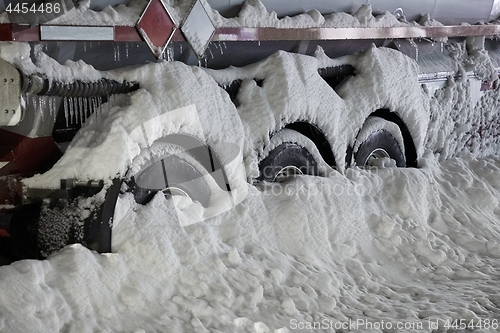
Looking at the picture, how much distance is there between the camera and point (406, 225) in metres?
→ 4.27

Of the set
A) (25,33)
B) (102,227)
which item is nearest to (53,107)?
(25,33)

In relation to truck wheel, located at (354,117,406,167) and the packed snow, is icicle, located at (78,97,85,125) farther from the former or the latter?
truck wheel, located at (354,117,406,167)

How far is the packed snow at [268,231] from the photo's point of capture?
2.76 metres

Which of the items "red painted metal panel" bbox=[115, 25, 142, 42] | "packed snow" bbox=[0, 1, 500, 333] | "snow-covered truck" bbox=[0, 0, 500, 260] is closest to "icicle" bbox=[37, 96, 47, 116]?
"snow-covered truck" bbox=[0, 0, 500, 260]

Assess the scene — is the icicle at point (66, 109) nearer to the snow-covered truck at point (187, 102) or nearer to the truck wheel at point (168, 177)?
the snow-covered truck at point (187, 102)

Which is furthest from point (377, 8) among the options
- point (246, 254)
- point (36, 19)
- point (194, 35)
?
point (36, 19)

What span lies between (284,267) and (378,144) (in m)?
1.79

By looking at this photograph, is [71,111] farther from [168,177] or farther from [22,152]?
[168,177]

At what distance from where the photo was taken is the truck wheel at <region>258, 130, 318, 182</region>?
4016 millimetres

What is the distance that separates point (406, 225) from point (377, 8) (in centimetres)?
152

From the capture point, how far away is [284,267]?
3.38 metres

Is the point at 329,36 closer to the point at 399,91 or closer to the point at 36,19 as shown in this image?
the point at 399,91

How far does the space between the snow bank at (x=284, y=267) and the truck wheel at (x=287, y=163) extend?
0.13 m

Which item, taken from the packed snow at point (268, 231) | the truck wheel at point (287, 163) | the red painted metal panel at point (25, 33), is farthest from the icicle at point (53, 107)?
the truck wheel at point (287, 163)
